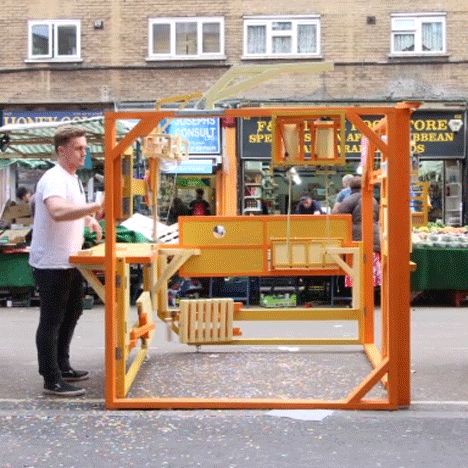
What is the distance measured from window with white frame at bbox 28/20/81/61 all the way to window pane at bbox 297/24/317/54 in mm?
4519

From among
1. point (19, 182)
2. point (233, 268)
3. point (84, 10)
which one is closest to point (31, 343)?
point (233, 268)

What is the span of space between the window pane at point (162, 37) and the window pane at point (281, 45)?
215 centimetres

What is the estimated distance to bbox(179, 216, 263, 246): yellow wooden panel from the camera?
28.3 feet

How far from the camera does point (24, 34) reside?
1978 centimetres

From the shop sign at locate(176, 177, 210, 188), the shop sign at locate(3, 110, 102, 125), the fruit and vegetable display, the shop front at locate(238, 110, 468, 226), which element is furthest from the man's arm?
the shop sign at locate(3, 110, 102, 125)

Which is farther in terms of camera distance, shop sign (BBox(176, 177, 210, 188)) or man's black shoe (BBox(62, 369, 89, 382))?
shop sign (BBox(176, 177, 210, 188))

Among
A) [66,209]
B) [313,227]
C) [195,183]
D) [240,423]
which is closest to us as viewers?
[240,423]

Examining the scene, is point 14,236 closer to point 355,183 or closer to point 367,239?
point 355,183

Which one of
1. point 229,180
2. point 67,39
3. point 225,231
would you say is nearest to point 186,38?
point 67,39

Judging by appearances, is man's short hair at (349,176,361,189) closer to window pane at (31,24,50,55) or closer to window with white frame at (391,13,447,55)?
window with white frame at (391,13,447,55)

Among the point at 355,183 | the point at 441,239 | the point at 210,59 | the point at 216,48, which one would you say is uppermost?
the point at 216,48

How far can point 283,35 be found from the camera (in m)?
19.6

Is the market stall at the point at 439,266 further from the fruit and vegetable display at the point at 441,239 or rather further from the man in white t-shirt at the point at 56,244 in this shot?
the man in white t-shirt at the point at 56,244

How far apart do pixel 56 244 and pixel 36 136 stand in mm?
6009
